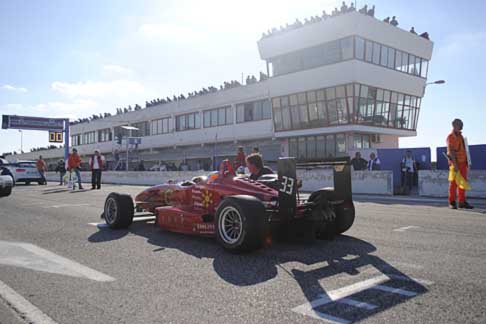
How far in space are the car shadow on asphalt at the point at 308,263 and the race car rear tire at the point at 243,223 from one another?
137 mm

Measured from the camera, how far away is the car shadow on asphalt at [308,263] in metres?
3.22

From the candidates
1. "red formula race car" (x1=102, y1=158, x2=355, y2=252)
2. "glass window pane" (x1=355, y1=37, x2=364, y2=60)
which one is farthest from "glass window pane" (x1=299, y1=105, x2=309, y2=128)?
"red formula race car" (x1=102, y1=158, x2=355, y2=252)

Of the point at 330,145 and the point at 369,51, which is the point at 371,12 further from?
the point at 330,145

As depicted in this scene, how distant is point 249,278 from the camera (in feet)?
12.7

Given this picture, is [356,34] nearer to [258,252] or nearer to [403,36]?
[403,36]

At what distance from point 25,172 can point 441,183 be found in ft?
74.0

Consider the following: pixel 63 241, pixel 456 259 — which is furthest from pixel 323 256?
pixel 63 241

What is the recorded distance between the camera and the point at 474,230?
20.4 ft

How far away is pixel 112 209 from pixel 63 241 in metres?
1.30

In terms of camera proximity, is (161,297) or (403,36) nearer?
(161,297)

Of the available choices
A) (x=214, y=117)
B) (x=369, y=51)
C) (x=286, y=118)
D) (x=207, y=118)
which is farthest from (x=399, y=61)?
(x=207, y=118)

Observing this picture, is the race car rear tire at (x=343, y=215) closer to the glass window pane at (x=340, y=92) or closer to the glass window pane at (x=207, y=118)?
the glass window pane at (x=340, y=92)

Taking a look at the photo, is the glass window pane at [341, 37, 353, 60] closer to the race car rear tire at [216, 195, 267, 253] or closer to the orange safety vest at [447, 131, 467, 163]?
the orange safety vest at [447, 131, 467, 163]

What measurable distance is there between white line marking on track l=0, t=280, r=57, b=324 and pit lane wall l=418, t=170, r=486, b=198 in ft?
42.2
